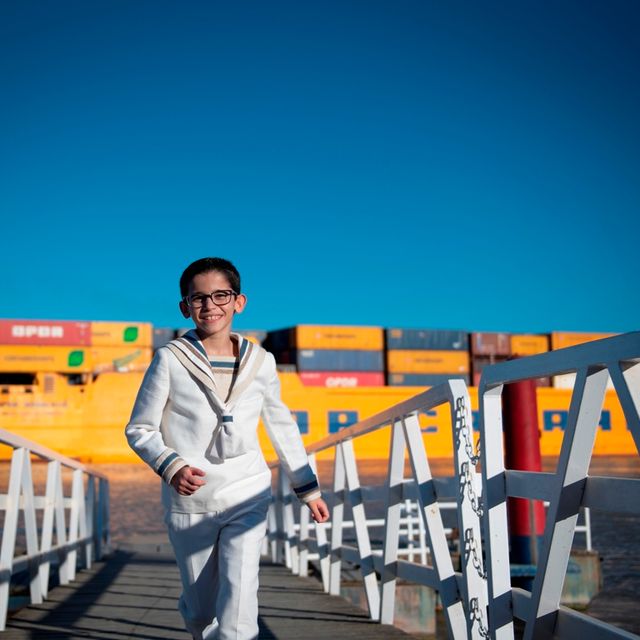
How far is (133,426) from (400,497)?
153 cm

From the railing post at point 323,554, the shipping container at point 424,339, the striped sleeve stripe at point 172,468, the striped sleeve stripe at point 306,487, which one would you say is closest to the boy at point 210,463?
the striped sleeve stripe at point 172,468

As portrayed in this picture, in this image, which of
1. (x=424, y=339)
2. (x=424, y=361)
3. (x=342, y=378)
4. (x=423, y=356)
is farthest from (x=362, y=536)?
(x=424, y=339)

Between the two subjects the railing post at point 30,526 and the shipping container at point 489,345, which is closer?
the railing post at point 30,526

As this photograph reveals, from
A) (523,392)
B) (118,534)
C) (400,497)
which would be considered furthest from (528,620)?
(118,534)

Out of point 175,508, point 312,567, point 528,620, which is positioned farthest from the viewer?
point 312,567

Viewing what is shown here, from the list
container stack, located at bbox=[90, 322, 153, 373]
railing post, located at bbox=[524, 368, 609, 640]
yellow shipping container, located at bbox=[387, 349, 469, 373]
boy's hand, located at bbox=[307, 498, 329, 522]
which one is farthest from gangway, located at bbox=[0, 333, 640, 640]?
yellow shipping container, located at bbox=[387, 349, 469, 373]

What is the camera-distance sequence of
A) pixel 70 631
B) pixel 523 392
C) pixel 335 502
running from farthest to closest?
pixel 523 392, pixel 335 502, pixel 70 631

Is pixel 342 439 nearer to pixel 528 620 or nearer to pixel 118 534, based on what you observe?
pixel 528 620

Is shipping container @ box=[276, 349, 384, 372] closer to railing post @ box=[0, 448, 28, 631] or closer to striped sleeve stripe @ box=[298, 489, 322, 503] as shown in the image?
railing post @ box=[0, 448, 28, 631]

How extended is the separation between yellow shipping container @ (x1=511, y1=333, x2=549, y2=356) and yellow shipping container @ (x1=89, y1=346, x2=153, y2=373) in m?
21.4

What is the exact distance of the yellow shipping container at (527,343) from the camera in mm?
45156

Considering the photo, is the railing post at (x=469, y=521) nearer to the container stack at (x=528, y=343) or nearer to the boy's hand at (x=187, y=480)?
the boy's hand at (x=187, y=480)

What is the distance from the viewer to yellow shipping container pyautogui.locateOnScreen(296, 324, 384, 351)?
41.8 meters

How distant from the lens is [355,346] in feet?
138
